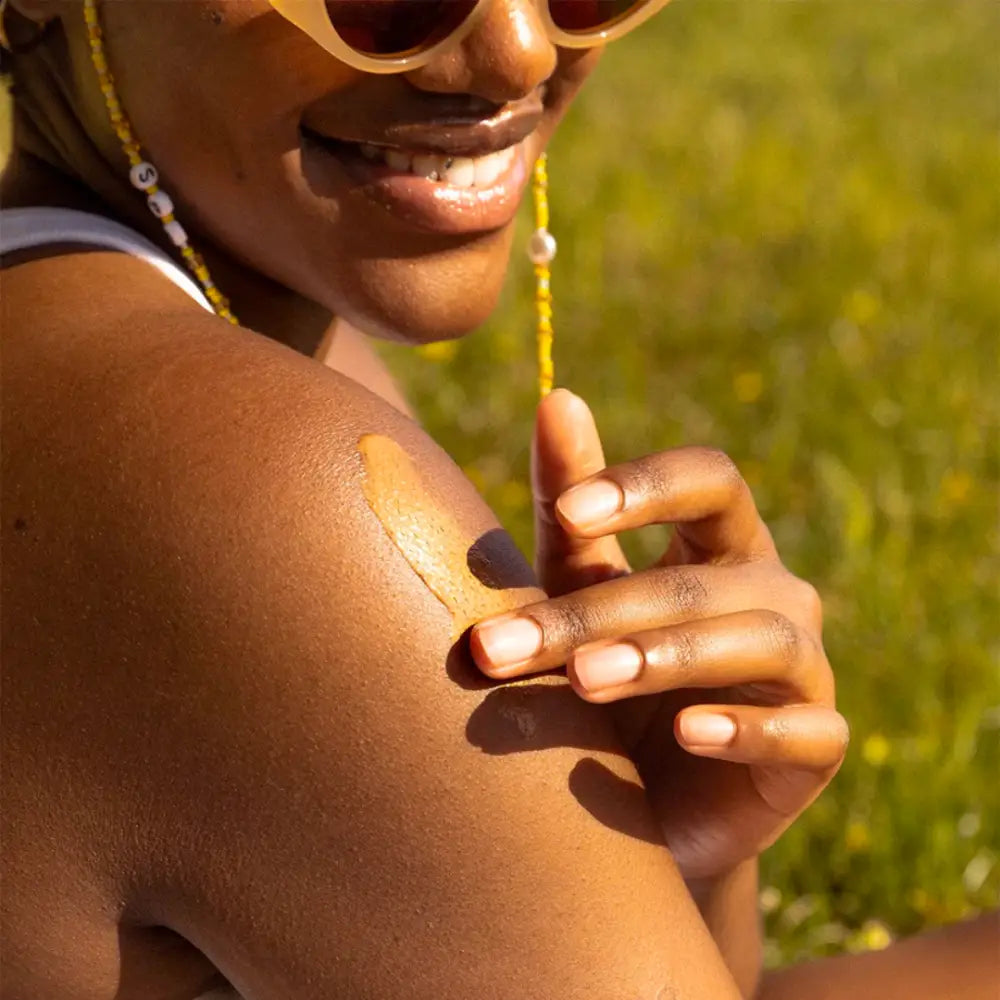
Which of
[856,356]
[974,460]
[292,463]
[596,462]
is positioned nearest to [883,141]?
[856,356]

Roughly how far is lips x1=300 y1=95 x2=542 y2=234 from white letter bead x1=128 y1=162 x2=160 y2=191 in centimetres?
18

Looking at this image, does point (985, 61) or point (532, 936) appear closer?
point (532, 936)

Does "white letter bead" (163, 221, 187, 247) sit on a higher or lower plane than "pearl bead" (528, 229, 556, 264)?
higher

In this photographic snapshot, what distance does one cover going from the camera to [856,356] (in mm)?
4270

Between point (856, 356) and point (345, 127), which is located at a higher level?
point (345, 127)

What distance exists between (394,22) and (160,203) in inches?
12.8

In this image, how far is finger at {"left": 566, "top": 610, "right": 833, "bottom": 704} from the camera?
122 centimetres

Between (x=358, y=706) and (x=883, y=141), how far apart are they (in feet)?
17.5

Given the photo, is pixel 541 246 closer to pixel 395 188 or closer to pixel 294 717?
pixel 395 188

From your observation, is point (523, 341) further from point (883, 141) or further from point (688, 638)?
point (688, 638)

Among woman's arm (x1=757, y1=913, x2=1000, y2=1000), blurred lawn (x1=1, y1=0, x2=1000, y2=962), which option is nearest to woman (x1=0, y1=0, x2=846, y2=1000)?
woman's arm (x1=757, y1=913, x2=1000, y2=1000)

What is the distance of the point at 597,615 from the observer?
1271 millimetres

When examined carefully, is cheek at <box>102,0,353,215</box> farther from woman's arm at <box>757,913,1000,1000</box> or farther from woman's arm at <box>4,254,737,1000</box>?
woman's arm at <box>757,913,1000,1000</box>

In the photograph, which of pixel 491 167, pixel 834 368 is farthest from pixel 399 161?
pixel 834 368
